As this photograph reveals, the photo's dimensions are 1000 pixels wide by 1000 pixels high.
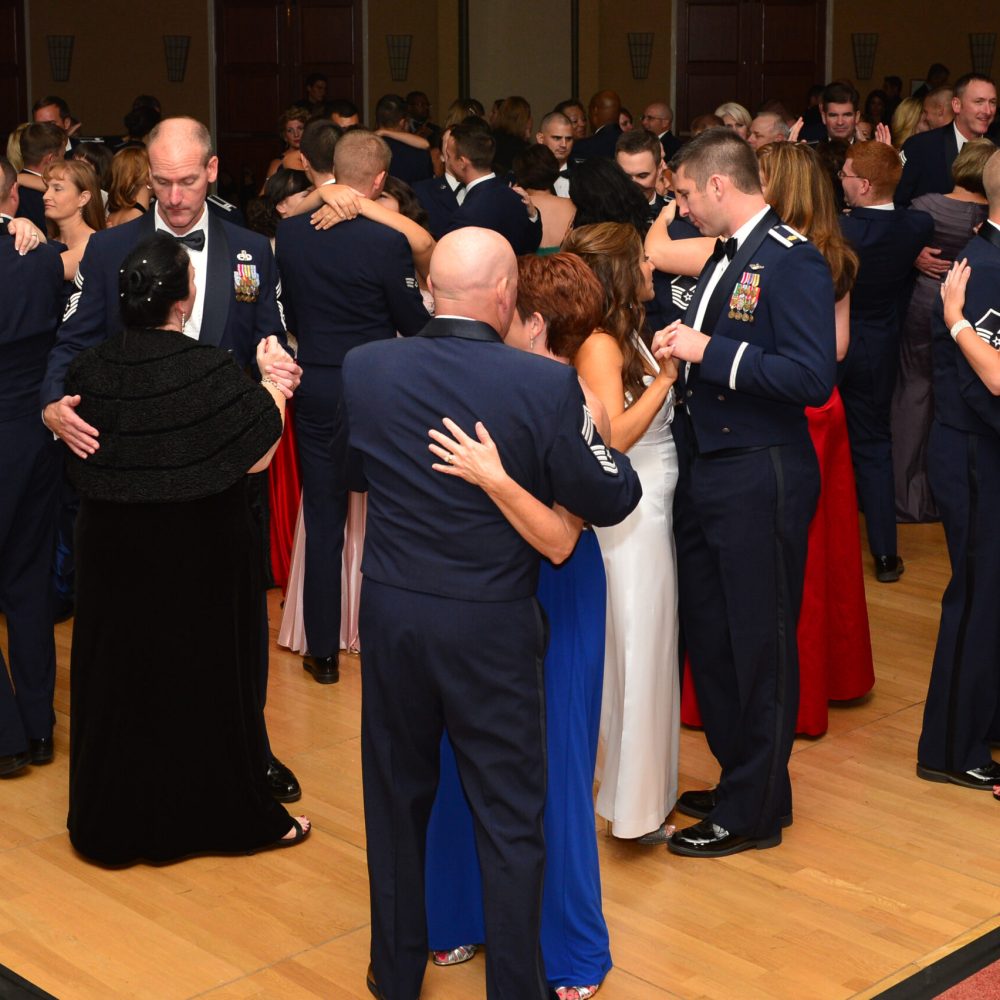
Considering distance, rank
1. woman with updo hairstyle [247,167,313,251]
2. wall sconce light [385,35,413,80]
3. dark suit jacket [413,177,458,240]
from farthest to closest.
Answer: wall sconce light [385,35,413,80] < dark suit jacket [413,177,458,240] < woman with updo hairstyle [247,167,313,251]

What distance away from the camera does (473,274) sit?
8.85ft

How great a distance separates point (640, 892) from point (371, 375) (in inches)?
60.1

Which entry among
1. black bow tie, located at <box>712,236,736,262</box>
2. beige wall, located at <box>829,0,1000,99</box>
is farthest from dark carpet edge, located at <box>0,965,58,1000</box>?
beige wall, located at <box>829,0,1000,99</box>

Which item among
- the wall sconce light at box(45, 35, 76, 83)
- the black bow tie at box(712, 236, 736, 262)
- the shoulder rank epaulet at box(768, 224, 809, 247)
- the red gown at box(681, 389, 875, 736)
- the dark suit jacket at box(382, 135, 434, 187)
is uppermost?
the wall sconce light at box(45, 35, 76, 83)

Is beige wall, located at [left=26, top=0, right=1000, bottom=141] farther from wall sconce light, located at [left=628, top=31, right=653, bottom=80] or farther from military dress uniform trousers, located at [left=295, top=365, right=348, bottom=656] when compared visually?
military dress uniform trousers, located at [left=295, top=365, right=348, bottom=656]

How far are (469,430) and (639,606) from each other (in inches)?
45.5

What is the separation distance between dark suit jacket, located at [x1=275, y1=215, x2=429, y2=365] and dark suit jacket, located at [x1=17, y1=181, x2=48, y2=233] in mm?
2060

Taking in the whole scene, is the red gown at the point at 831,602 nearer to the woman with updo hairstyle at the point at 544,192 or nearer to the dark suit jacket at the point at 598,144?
the woman with updo hairstyle at the point at 544,192

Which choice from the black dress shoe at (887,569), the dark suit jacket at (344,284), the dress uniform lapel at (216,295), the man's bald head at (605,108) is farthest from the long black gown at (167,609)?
the man's bald head at (605,108)

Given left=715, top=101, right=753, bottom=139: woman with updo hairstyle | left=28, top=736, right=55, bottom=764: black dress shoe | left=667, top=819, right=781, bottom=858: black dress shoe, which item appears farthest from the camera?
left=715, top=101, right=753, bottom=139: woman with updo hairstyle

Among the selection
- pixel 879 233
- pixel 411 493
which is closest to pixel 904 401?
pixel 879 233

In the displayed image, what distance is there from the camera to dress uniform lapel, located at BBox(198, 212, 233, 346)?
393cm

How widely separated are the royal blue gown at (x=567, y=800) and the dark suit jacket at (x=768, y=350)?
1.92 ft

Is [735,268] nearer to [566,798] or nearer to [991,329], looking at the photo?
[991,329]
